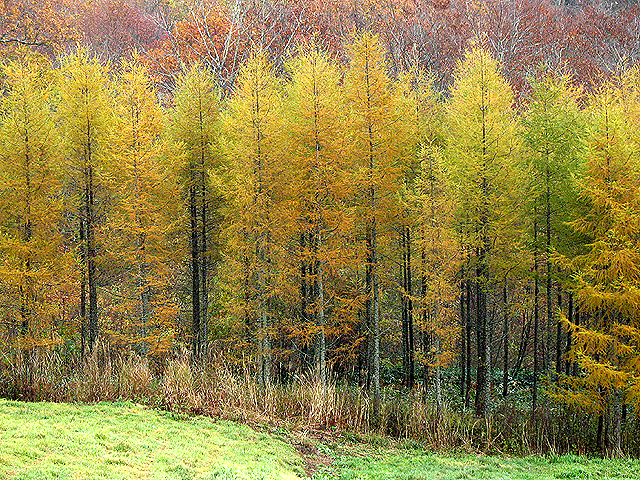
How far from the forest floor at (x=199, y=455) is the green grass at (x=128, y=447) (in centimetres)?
1

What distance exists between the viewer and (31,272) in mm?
16047

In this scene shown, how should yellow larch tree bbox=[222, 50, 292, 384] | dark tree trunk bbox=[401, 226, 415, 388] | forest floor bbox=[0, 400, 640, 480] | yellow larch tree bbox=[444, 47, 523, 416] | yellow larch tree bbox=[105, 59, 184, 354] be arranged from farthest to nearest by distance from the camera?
dark tree trunk bbox=[401, 226, 415, 388], yellow larch tree bbox=[105, 59, 184, 354], yellow larch tree bbox=[222, 50, 292, 384], yellow larch tree bbox=[444, 47, 523, 416], forest floor bbox=[0, 400, 640, 480]

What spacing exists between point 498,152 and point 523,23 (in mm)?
21578

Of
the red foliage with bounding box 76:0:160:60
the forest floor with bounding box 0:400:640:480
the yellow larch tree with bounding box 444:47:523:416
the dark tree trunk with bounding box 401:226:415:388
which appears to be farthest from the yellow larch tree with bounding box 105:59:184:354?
the red foliage with bounding box 76:0:160:60

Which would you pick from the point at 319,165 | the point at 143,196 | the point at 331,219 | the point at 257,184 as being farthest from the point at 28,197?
the point at 331,219

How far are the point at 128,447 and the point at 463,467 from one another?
18.7 feet

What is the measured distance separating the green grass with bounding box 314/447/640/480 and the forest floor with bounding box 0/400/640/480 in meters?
0.02

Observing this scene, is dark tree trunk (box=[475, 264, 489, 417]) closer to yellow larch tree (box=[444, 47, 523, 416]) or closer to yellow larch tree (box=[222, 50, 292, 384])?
yellow larch tree (box=[444, 47, 523, 416])

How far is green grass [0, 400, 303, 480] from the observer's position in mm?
7273

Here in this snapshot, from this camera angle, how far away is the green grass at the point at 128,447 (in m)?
7.27

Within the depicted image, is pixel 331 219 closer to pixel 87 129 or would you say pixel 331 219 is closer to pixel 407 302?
pixel 407 302

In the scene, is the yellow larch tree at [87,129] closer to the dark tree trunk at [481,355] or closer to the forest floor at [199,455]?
the forest floor at [199,455]

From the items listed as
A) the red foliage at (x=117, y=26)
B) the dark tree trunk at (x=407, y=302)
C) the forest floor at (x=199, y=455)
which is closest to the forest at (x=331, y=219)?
the dark tree trunk at (x=407, y=302)

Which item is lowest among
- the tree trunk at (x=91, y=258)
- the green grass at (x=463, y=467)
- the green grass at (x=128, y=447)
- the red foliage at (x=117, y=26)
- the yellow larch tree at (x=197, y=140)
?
the green grass at (x=463, y=467)
